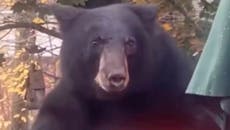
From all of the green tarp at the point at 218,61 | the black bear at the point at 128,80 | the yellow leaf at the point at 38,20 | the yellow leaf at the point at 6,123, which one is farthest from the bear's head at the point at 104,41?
the yellow leaf at the point at 6,123

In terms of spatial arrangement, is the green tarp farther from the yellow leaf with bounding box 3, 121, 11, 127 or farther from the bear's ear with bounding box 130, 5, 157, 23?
the yellow leaf with bounding box 3, 121, 11, 127

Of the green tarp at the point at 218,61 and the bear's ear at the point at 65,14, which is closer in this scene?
the green tarp at the point at 218,61

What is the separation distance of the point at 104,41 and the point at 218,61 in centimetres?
112

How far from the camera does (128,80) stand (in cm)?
302

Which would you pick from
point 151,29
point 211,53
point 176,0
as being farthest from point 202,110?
point 176,0

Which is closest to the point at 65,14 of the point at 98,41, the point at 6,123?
the point at 98,41

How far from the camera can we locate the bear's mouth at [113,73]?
9.25 ft

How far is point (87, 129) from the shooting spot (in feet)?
10.2

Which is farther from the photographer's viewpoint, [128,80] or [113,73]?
[128,80]

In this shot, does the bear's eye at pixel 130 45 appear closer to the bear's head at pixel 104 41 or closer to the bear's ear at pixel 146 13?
the bear's head at pixel 104 41

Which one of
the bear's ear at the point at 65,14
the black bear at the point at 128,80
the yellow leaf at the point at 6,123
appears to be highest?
the bear's ear at the point at 65,14

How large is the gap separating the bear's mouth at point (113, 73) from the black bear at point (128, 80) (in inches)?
1.0

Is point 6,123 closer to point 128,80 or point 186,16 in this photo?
point 186,16

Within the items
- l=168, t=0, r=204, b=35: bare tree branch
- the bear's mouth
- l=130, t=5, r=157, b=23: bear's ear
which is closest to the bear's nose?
the bear's mouth
